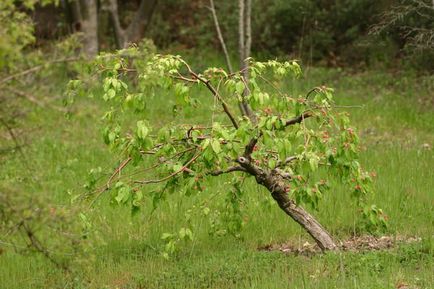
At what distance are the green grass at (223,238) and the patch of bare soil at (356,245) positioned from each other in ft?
0.40

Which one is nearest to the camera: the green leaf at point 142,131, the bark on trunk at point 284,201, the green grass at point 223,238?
the green leaf at point 142,131

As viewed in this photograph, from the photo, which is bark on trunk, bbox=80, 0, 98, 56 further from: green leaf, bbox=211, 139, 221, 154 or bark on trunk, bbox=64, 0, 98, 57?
→ green leaf, bbox=211, 139, 221, 154

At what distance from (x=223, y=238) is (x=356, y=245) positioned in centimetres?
141

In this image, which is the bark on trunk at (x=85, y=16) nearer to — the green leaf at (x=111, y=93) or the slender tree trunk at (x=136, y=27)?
the slender tree trunk at (x=136, y=27)

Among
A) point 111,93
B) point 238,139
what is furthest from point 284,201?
point 111,93

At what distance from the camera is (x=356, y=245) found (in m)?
8.09

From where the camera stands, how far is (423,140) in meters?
12.9

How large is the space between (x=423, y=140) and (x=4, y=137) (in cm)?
933

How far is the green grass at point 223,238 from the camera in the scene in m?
6.55

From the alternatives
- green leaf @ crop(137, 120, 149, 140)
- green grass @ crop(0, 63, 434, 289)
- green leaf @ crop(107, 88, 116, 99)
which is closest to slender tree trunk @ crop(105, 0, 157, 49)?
green grass @ crop(0, 63, 434, 289)

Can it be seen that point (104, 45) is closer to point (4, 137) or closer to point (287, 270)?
point (287, 270)

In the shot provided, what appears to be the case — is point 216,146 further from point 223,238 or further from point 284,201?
point 223,238

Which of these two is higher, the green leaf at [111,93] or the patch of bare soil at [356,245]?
the green leaf at [111,93]

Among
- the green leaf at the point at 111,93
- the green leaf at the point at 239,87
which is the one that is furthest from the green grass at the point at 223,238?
the green leaf at the point at 239,87
